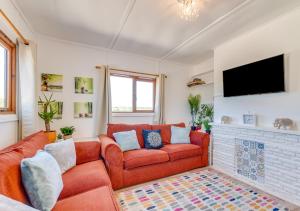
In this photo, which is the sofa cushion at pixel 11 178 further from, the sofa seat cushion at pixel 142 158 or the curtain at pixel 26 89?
the sofa seat cushion at pixel 142 158

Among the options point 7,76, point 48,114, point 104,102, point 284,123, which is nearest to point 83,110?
point 104,102

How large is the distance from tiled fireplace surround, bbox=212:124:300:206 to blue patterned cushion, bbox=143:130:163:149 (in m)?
1.29

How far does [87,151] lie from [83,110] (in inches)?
46.2

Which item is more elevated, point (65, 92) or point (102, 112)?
point (65, 92)

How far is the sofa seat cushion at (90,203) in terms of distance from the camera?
1.09 m

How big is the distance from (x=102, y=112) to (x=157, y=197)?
1950 mm

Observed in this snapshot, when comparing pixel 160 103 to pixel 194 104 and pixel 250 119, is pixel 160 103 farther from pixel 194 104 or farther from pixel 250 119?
→ pixel 250 119

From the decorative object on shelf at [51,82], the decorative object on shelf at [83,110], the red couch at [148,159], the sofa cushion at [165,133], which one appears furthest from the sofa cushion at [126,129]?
the decorative object on shelf at [51,82]

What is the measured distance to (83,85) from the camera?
3.14m

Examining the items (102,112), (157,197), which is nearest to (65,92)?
(102,112)

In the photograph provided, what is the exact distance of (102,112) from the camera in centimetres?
322

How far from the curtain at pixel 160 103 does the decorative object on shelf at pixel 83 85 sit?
155 centimetres

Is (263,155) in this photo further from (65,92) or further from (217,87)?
(65,92)

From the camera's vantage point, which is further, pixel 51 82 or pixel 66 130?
pixel 51 82
